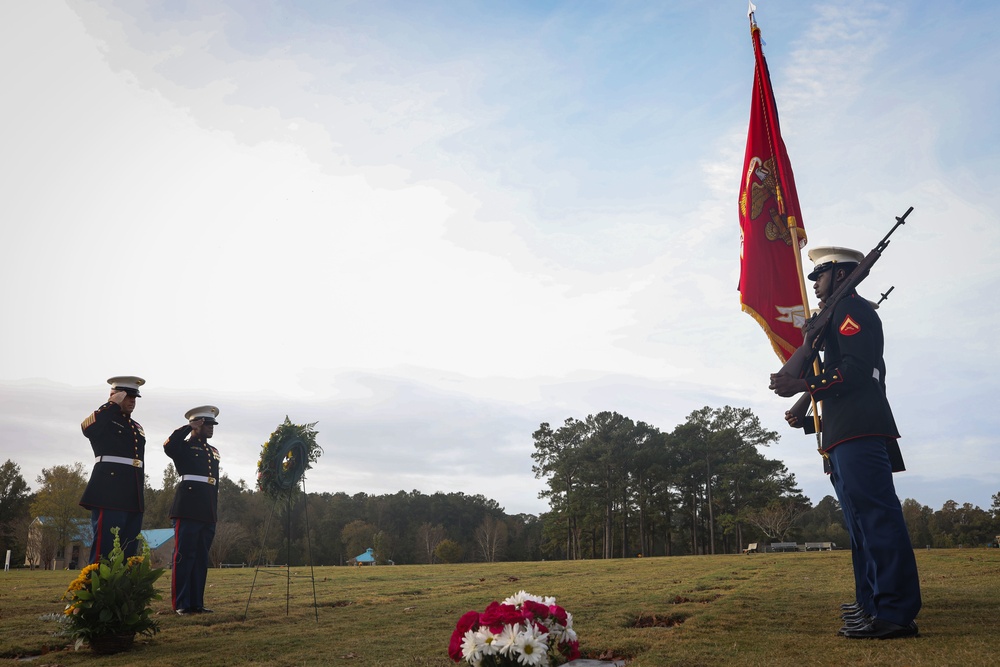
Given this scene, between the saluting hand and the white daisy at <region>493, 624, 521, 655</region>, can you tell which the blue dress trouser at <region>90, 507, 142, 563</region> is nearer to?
the white daisy at <region>493, 624, 521, 655</region>

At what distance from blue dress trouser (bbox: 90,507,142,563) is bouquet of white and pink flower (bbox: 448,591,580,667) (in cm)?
817

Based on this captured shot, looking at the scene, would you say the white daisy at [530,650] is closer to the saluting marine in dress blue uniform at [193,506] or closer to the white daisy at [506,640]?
the white daisy at [506,640]

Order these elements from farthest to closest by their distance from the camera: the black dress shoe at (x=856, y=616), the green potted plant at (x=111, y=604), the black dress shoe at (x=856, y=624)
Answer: the green potted plant at (x=111, y=604) → the black dress shoe at (x=856, y=616) → the black dress shoe at (x=856, y=624)

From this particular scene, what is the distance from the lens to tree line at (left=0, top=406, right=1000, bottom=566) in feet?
174

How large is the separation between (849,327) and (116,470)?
11.1m

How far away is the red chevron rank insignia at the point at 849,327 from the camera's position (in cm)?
748

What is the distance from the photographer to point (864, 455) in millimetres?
7164

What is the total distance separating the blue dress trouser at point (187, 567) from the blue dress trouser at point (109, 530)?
0.80 m

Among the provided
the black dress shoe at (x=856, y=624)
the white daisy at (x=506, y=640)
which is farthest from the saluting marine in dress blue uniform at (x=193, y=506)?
the black dress shoe at (x=856, y=624)

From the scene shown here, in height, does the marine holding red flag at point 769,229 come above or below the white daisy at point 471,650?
above

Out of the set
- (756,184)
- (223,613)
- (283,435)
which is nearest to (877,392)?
(756,184)

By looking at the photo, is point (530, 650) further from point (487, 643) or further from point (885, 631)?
point (885, 631)

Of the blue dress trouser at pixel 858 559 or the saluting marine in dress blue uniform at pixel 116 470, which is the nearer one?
the blue dress trouser at pixel 858 559

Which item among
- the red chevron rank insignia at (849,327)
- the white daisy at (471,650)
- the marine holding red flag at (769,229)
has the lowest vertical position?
the white daisy at (471,650)
